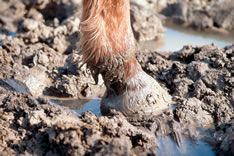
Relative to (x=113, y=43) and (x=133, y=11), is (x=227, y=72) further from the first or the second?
(x=133, y=11)

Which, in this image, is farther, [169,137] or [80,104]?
[80,104]

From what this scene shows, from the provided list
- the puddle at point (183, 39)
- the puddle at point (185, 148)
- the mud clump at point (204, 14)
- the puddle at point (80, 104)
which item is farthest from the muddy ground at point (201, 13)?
the puddle at point (185, 148)

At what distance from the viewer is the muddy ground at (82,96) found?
395 cm

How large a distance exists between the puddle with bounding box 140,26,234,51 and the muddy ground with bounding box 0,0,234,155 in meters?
1.14

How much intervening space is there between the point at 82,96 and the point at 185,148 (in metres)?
1.40

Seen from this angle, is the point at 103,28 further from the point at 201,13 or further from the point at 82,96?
the point at 201,13

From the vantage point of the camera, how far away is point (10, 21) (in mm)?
8398

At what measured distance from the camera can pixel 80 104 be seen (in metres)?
5.29

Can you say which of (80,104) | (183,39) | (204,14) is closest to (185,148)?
(80,104)

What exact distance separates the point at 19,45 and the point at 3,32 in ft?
5.46

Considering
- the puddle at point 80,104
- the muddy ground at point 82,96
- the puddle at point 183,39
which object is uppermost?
the muddy ground at point 82,96

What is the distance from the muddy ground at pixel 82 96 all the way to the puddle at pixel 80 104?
0.08 m

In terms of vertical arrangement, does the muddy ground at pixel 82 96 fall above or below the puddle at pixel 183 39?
above

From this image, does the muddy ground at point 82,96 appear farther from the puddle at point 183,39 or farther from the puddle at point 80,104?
the puddle at point 183,39
